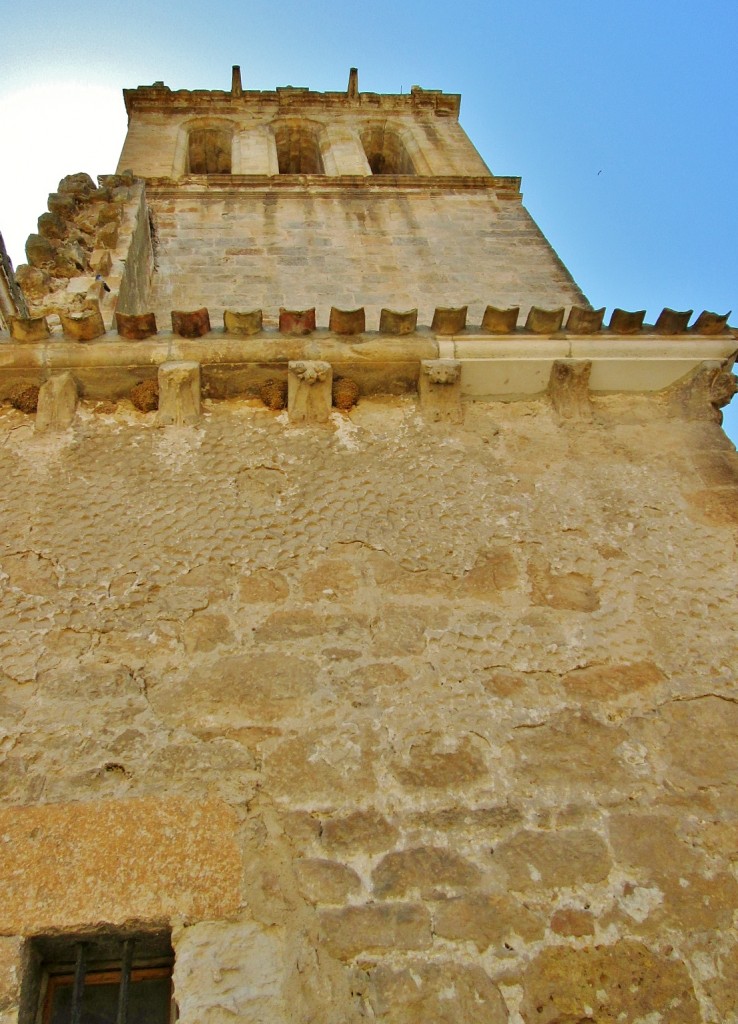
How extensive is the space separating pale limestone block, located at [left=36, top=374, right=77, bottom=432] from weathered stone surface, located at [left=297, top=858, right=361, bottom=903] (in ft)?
7.87

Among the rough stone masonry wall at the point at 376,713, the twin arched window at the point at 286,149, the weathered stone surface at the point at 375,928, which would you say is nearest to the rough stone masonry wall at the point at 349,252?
the rough stone masonry wall at the point at 376,713

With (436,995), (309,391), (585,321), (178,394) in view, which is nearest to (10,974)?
(436,995)

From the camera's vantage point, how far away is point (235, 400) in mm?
3912

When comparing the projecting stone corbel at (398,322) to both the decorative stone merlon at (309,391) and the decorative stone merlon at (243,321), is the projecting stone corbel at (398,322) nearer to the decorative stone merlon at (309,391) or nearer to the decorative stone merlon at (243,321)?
the decorative stone merlon at (309,391)

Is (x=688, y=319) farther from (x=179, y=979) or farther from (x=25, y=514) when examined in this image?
(x=179, y=979)

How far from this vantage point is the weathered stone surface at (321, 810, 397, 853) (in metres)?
2.33

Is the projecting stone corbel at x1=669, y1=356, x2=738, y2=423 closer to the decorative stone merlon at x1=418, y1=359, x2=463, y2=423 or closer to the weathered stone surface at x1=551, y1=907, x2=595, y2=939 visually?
the decorative stone merlon at x1=418, y1=359, x2=463, y2=423

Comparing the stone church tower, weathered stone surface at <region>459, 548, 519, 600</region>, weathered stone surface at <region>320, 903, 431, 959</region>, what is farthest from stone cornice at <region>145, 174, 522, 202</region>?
weathered stone surface at <region>320, 903, 431, 959</region>

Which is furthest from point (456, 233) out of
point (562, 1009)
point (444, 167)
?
point (562, 1009)

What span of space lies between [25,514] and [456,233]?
5.32m

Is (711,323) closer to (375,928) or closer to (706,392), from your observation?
(706,392)

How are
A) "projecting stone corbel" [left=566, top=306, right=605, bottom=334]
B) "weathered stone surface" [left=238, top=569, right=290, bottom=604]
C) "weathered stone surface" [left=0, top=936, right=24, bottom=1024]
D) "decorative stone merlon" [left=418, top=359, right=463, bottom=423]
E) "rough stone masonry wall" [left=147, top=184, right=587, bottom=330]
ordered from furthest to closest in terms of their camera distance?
"rough stone masonry wall" [left=147, top=184, right=587, bottom=330] < "projecting stone corbel" [left=566, top=306, right=605, bottom=334] < "decorative stone merlon" [left=418, top=359, right=463, bottom=423] < "weathered stone surface" [left=238, top=569, right=290, bottom=604] < "weathered stone surface" [left=0, top=936, right=24, bottom=1024]

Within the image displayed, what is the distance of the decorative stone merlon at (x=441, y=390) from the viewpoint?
3926mm

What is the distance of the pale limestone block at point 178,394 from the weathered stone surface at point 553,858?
2.42 metres
